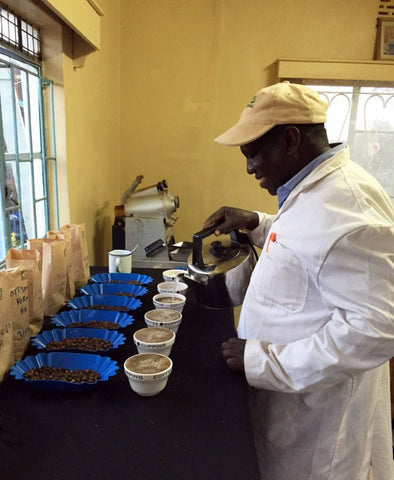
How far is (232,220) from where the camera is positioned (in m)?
1.30

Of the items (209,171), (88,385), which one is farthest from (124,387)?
(209,171)

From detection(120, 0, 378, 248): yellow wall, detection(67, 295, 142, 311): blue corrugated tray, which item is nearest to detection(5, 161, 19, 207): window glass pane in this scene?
detection(67, 295, 142, 311): blue corrugated tray

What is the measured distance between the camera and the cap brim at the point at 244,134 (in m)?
0.81

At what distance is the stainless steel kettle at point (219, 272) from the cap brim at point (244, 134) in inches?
13.9

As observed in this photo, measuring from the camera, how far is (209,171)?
2615 mm

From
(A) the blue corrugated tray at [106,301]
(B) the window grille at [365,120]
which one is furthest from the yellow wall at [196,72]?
(A) the blue corrugated tray at [106,301]

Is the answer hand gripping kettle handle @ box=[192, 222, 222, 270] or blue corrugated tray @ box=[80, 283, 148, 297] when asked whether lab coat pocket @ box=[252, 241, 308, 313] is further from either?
blue corrugated tray @ box=[80, 283, 148, 297]

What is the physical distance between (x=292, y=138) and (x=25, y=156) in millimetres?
1037

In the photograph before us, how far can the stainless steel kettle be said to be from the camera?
3.59ft

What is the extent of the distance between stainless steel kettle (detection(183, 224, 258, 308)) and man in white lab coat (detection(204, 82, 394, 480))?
171 mm

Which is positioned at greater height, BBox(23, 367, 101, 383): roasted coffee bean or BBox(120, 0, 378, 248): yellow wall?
BBox(120, 0, 378, 248): yellow wall

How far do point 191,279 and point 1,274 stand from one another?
0.52 m

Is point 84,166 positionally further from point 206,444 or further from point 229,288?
point 206,444

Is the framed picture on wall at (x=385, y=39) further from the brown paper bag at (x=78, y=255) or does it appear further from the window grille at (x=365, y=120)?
the brown paper bag at (x=78, y=255)
